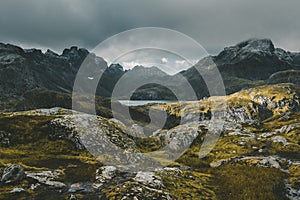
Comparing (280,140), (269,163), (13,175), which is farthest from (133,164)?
(280,140)

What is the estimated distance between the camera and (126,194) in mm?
26844

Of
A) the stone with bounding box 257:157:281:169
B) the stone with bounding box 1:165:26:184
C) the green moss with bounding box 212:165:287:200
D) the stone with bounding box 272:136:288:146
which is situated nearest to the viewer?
the stone with bounding box 1:165:26:184

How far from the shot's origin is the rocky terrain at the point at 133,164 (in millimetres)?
29141

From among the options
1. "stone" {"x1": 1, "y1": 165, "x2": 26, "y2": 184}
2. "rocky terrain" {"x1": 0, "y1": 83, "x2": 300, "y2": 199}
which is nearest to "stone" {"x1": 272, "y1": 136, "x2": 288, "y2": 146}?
"rocky terrain" {"x1": 0, "y1": 83, "x2": 300, "y2": 199}

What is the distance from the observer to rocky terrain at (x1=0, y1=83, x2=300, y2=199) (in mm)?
29141

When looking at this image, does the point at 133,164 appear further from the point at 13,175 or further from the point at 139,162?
the point at 13,175

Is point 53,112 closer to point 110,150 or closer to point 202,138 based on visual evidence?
point 110,150

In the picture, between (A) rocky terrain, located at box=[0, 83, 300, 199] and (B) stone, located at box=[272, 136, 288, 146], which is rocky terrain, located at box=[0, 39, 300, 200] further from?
(B) stone, located at box=[272, 136, 288, 146]

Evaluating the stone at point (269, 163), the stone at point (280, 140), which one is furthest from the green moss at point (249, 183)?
the stone at point (280, 140)

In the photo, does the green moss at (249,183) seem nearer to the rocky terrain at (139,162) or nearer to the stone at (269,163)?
the rocky terrain at (139,162)

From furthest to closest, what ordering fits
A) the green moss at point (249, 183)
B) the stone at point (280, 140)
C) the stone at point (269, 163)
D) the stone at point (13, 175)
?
the stone at point (280, 140), the stone at point (269, 163), the green moss at point (249, 183), the stone at point (13, 175)

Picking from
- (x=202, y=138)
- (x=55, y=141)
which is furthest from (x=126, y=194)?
(x=202, y=138)

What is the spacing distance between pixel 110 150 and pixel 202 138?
28.4 m

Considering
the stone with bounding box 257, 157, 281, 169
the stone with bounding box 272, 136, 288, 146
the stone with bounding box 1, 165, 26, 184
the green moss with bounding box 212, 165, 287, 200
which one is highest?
the stone with bounding box 272, 136, 288, 146
